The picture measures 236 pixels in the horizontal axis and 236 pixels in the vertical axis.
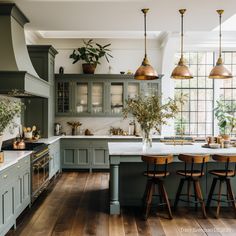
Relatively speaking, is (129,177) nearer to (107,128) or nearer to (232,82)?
(107,128)

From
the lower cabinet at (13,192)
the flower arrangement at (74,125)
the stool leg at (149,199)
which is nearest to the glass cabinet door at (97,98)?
the flower arrangement at (74,125)

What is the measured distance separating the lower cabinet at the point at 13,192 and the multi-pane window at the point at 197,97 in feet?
16.7

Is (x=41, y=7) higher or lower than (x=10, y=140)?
higher

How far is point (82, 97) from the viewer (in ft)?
29.4

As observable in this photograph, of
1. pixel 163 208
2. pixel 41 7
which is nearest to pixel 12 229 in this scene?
pixel 163 208

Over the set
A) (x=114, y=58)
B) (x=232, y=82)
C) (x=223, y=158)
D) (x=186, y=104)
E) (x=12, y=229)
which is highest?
(x=114, y=58)

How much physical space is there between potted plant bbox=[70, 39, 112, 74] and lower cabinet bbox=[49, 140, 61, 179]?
6.51 feet

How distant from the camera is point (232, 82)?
929 cm

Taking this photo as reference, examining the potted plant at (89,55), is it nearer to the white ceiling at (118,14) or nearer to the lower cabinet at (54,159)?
the white ceiling at (118,14)

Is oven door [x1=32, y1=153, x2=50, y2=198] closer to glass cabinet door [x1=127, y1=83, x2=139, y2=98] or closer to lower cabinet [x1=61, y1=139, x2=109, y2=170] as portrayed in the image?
lower cabinet [x1=61, y1=139, x2=109, y2=170]

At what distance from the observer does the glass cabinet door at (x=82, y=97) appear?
8.93 m

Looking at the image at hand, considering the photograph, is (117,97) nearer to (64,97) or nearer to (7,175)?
(64,97)

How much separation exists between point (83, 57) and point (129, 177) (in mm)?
4154

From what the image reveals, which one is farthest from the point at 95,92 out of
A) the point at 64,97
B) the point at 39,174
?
the point at 39,174
